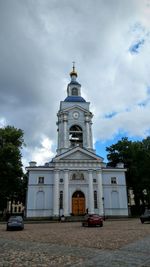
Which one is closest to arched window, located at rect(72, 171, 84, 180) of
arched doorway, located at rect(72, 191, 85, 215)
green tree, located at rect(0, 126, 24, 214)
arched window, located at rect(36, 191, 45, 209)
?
arched doorway, located at rect(72, 191, 85, 215)

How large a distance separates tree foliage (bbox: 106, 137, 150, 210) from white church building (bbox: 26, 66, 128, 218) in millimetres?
5430

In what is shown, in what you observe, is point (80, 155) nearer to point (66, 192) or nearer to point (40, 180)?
point (66, 192)

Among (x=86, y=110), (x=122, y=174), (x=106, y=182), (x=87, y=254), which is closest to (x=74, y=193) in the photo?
(x=106, y=182)

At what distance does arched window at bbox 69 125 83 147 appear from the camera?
156 ft

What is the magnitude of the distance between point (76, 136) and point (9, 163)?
561 inches

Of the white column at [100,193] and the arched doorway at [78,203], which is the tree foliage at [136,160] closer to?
the white column at [100,193]

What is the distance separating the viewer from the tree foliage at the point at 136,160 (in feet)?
154

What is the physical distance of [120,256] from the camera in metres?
7.84

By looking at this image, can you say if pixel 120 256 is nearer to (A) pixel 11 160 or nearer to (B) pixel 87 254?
(B) pixel 87 254

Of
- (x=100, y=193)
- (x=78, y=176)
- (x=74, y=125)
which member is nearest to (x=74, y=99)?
→ (x=74, y=125)

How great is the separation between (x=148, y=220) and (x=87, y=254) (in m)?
20.4

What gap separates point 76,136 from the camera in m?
48.9

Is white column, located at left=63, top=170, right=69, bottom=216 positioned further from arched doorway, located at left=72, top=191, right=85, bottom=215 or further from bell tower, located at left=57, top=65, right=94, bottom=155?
bell tower, located at left=57, top=65, right=94, bottom=155

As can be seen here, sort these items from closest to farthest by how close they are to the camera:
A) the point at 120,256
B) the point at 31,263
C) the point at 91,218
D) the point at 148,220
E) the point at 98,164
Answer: the point at 31,263, the point at 120,256, the point at 91,218, the point at 148,220, the point at 98,164
